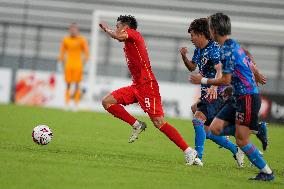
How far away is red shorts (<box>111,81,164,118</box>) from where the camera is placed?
11867mm

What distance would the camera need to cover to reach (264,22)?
98.8 feet

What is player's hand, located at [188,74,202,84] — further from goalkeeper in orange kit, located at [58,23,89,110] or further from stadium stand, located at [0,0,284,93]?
stadium stand, located at [0,0,284,93]

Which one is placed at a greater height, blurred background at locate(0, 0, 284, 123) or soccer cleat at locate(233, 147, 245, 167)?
blurred background at locate(0, 0, 284, 123)

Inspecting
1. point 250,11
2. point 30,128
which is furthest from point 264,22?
point 30,128

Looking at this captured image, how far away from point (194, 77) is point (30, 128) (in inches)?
284

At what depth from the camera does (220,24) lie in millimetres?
9312

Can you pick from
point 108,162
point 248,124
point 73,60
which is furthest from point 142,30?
point 248,124

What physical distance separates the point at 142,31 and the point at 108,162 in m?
18.7

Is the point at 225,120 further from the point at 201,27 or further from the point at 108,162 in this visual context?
the point at 201,27

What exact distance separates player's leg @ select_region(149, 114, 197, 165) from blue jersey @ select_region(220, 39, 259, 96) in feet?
6.25

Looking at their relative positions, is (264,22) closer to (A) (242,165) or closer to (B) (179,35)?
(B) (179,35)

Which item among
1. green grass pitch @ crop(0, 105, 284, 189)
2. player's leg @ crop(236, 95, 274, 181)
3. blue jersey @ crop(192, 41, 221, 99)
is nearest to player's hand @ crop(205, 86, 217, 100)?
blue jersey @ crop(192, 41, 221, 99)

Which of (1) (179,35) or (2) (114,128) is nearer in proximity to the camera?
(2) (114,128)

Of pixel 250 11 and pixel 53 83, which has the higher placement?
pixel 250 11
